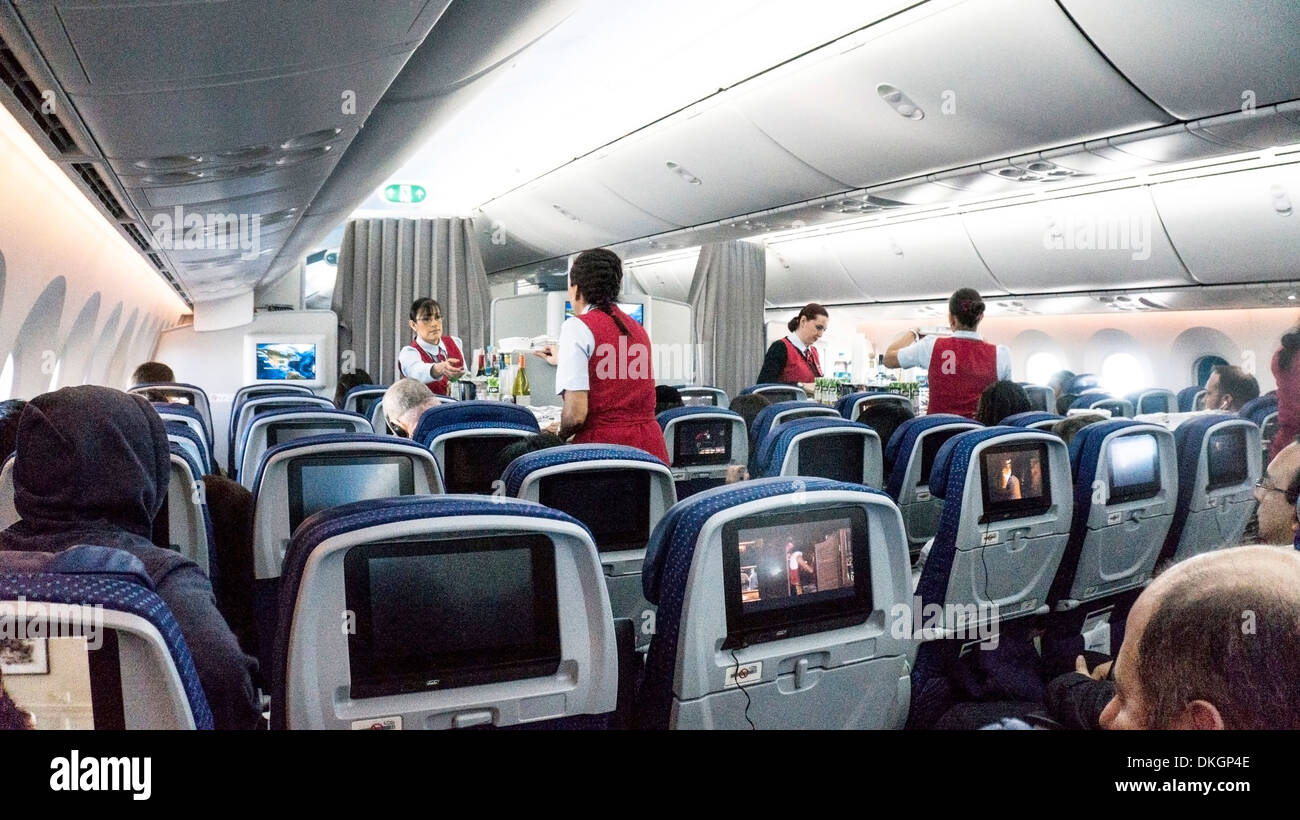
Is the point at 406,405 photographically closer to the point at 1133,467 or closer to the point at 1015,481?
the point at 1015,481

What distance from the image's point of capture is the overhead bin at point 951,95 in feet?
15.0

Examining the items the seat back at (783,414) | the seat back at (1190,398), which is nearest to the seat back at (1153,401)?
the seat back at (1190,398)

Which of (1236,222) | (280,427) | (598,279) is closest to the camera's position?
(598,279)

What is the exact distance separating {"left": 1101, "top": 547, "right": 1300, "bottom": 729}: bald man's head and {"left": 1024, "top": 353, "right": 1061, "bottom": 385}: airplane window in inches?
466

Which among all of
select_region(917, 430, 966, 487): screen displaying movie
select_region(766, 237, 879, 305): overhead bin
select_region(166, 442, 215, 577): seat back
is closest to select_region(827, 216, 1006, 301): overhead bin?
select_region(766, 237, 879, 305): overhead bin

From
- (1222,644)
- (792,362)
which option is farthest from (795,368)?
(1222,644)

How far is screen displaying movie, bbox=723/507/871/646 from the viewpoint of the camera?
6.04ft

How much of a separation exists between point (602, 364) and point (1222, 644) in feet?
8.75

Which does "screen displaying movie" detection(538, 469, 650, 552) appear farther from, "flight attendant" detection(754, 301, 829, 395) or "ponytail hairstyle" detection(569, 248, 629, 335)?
"flight attendant" detection(754, 301, 829, 395)

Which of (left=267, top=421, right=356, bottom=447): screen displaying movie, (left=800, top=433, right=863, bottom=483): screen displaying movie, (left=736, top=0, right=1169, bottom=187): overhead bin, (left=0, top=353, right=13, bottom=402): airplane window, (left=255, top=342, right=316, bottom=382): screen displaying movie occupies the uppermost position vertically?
(left=736, top=0, right=1169, bottom=187): overhead bin

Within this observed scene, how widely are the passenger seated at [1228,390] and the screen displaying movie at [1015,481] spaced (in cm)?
343

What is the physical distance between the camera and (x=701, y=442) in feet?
16.8

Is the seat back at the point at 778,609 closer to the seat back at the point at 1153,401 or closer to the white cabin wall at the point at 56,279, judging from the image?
the white cabin wall at the point at 56,279
